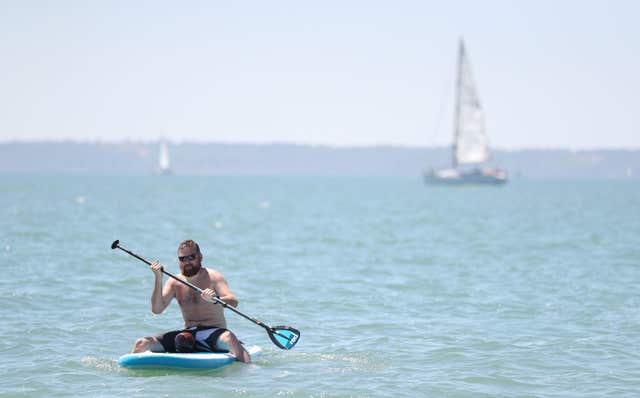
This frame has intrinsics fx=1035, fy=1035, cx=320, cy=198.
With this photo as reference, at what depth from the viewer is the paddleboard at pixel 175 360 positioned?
12008mm

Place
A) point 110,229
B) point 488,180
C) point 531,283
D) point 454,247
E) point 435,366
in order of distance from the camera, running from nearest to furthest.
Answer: point 435,366 → point 531,283 → point 454,247 → point 110,229 → point 488,180

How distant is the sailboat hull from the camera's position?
126 m

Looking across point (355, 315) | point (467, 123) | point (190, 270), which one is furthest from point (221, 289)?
point (467, 123)

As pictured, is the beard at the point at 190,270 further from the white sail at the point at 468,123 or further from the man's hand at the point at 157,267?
the white sail at the point at 468,123

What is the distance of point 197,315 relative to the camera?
1231cm

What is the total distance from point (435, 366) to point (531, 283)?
11024 mm

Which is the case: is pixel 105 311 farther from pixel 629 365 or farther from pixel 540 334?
pixel 629 365

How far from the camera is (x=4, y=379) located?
39.8 ft

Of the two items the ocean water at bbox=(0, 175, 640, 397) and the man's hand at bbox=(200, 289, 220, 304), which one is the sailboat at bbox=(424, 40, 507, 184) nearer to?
the ocean water at bbox=(0, 175, 640, 397)

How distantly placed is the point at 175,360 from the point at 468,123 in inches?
3836

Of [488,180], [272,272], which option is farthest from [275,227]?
[488,180]

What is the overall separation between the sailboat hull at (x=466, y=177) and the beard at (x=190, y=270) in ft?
375

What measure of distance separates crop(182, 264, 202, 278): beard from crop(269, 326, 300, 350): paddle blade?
160 cm

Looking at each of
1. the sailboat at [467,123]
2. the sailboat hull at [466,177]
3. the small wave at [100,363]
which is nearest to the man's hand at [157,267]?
the small wave at [100,363]
